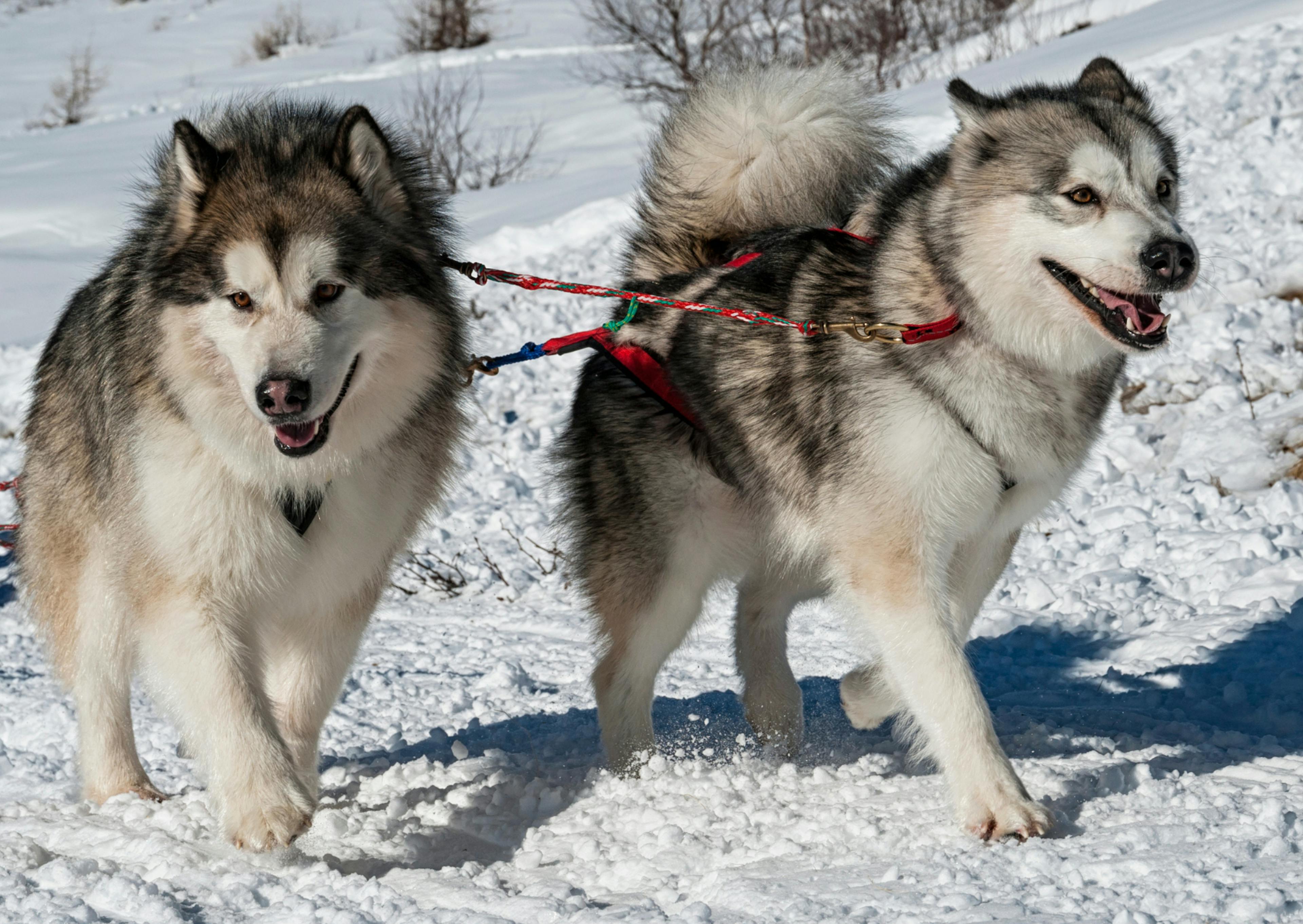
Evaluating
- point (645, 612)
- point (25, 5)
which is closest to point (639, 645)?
point (645, 612)

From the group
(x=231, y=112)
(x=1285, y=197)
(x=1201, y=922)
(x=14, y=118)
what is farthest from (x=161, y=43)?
(x=1201, y=922)

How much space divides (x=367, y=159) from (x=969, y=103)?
138cm

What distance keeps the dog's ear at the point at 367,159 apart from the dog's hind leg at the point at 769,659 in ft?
5.11

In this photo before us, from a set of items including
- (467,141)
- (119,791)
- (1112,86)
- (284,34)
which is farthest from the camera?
(284,34)

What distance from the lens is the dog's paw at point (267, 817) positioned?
269 centimetres

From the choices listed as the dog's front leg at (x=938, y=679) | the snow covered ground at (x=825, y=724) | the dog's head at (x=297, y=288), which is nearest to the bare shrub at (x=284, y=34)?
the snow covered ground at (x=825, y=724)

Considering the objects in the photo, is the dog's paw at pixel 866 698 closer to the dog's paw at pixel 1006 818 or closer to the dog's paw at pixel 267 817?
the dog's paw at pixel 1006 818

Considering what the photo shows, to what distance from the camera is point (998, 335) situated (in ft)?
9.17

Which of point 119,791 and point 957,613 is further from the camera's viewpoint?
point 119,791

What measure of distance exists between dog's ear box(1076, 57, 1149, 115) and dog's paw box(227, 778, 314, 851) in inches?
95.4

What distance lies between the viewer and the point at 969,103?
114 inches

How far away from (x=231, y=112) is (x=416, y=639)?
2.58m

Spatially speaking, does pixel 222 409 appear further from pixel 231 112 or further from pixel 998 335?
pixel 998 335

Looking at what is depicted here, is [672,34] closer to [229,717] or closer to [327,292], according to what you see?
[327,292]
